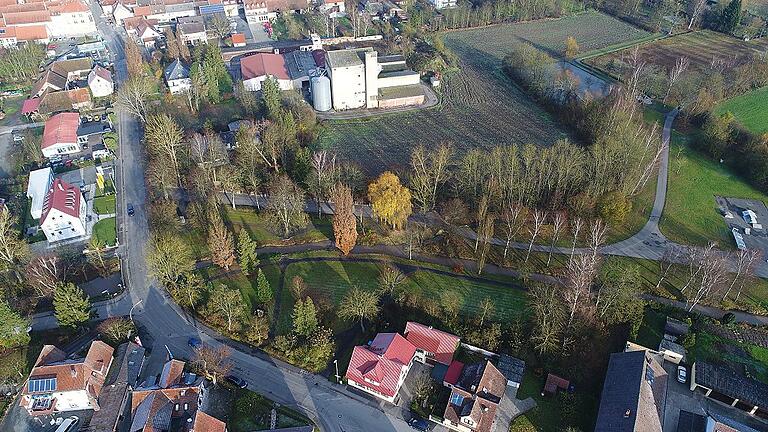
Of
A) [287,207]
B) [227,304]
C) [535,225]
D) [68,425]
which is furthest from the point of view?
[287,207]

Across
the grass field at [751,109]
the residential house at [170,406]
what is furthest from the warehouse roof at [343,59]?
the grass field at [751,109]

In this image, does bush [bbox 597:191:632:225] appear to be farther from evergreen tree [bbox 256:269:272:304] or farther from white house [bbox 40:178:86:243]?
white house [bbox 40:178:86:243]

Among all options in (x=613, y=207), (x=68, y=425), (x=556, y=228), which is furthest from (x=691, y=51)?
(x=68, y=425)

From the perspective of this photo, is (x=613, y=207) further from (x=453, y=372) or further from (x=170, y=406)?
(x=170, y=406)

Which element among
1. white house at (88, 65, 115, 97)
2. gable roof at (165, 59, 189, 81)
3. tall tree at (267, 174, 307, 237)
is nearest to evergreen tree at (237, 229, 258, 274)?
tall tree at (267, 174, 307, 237)

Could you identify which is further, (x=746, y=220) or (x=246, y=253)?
(x=746, y=220)

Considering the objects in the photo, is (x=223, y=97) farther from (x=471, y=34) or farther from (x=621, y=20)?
(x=621, y=20)
